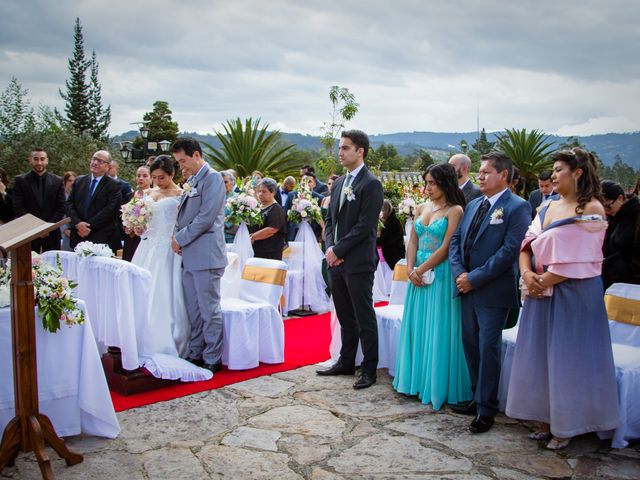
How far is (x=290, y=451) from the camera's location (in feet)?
13.5

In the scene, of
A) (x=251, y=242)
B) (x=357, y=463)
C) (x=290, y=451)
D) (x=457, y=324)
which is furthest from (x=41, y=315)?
(x=251, y=242)

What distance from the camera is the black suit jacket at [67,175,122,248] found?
8.13 metres

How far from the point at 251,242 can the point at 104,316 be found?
124 inches

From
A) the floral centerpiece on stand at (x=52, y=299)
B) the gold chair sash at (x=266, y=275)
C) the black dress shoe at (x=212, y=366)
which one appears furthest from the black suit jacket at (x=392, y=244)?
the floral centerpiece on stand at (x=52, y=299)

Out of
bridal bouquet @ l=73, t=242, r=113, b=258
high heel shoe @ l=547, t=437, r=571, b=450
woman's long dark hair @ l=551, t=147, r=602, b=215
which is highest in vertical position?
woman's long dark hair @ l=551, t=147, r=602, b=215

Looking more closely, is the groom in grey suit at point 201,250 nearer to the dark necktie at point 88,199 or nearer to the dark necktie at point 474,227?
the dark necktie at point 474,227

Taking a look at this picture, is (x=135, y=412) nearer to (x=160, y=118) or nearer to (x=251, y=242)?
(x=251, y=242)

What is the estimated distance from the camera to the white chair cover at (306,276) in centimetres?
A: 938

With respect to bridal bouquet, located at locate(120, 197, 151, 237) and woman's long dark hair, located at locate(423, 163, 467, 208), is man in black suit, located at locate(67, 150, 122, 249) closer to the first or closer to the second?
bridal bouquet, located at locate(120, 197, 151, 237)

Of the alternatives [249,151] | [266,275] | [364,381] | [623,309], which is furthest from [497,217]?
[249,151]

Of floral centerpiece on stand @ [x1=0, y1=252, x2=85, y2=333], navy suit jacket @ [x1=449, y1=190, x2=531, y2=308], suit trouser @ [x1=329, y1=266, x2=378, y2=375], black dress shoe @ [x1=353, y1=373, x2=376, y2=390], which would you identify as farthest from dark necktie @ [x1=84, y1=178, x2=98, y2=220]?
navy suit jacket @ [x1=449, y1=190, x2=531, y2=308]

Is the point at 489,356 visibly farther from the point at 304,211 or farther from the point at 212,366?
the point at 304,211

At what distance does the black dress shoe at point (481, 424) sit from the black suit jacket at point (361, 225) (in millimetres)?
1608

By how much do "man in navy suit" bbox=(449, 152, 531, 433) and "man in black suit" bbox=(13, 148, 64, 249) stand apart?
6073mm
